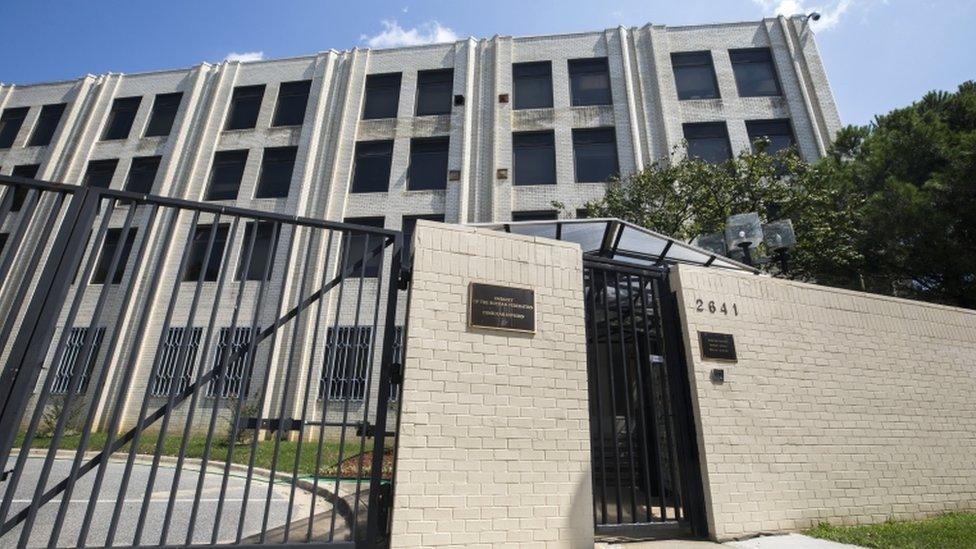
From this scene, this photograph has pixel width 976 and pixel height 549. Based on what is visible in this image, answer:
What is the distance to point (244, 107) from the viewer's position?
19.5 m

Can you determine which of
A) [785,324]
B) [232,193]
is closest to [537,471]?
[785,324]

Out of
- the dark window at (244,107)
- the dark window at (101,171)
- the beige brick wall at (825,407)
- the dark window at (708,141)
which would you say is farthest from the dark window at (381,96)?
the beige brick wall at (825,407)

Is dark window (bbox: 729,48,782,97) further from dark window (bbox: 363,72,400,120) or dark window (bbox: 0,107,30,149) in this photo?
dark window (bbox: 0,107,30,149)

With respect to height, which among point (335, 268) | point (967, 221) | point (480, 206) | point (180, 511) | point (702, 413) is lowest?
point (180, 511)

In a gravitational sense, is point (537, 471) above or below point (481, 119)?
below

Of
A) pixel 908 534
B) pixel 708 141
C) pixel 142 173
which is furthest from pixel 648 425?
pixel 142 173

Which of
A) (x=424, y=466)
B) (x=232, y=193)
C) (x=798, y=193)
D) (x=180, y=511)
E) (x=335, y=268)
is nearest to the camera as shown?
(x=424, y=466)

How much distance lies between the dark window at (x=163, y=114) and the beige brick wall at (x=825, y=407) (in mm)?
21404

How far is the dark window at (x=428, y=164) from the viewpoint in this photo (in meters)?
17.4

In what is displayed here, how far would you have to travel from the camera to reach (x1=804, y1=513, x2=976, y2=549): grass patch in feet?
14.6

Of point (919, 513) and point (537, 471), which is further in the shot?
point (919, 513)

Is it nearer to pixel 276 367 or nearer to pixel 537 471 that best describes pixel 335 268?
pixel 276 367

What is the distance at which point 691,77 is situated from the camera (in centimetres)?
1853

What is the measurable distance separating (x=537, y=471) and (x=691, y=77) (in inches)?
743
